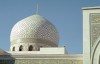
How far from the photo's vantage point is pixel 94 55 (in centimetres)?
1108

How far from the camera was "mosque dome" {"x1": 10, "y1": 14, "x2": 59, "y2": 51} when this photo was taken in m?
15.2

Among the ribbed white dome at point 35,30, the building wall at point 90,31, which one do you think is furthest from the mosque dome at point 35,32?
the building wall at point 90,31

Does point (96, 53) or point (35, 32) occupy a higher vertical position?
point (35, 32)

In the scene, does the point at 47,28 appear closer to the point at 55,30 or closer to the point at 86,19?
the point at 55,30

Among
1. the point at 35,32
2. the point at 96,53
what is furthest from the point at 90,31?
the point at 35,32

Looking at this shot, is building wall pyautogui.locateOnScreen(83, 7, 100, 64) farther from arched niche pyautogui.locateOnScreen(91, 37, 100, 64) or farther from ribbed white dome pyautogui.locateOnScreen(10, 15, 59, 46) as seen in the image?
ribbed white dome pyautogui.locateOnScreen(10, 15, 59, 46)

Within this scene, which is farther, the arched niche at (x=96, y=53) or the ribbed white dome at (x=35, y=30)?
the ribbed white dome at (x=35, y=30)

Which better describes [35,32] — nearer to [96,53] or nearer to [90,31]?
[90,31]

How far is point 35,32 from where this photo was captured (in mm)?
15359

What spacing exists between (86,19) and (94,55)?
121 cm

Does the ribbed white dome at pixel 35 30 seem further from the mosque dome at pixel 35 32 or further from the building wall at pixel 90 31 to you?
the building wall at pixel 90 31

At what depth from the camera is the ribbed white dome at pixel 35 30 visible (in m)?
15.3

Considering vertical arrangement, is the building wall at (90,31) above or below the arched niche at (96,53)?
above

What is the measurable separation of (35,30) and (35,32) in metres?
0.11
